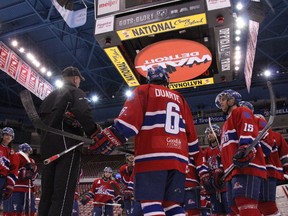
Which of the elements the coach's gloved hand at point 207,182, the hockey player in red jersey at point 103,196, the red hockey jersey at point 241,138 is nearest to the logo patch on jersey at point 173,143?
the red hockey jersey at point 241,138

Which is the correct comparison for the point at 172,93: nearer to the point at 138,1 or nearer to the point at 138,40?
the point at 138,1

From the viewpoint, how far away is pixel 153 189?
89.3 inches

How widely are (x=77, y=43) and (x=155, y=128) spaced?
12.6 meters

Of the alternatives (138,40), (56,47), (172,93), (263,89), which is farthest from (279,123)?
(172,93)

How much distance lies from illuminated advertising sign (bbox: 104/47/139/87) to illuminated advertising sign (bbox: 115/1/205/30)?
67cm

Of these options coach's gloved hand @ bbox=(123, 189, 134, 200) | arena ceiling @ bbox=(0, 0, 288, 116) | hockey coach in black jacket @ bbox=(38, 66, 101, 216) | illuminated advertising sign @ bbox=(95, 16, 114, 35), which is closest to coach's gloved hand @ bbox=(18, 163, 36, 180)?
coach's gloved hand @ bbox=(123, 189, 134, 200)

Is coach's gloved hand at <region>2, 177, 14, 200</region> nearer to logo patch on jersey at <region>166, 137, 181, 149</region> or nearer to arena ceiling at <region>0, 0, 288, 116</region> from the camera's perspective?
logo patch on jersey at <region>166, 137, 181, 149</region>

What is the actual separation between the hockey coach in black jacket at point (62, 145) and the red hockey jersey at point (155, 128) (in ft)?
1.31

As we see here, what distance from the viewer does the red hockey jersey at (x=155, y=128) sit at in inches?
95.2

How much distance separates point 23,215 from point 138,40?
3.65 metres

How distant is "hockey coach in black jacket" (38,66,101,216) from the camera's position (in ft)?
8.35

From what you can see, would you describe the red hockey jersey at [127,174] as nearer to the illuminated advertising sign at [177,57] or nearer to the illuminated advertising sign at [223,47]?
the illuminated advertising sign at [177,57]

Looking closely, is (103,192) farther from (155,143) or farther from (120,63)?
(155,143)

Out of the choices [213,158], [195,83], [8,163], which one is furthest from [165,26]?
[8,163]
